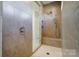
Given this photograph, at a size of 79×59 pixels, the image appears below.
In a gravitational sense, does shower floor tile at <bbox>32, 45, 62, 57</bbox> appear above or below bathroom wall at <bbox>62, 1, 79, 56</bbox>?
below

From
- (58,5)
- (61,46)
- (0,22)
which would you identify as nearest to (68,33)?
(61,46)

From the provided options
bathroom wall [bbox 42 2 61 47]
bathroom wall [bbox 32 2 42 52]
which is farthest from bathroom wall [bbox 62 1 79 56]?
bathroom wall [bbox 32 2 42 52]

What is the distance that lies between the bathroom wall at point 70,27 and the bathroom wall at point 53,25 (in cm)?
4

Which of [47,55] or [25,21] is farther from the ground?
[25,21]

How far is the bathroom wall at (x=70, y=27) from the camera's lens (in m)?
1.02

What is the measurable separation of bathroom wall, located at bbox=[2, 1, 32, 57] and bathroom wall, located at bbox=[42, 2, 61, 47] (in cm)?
12

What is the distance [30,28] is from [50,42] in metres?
0.20

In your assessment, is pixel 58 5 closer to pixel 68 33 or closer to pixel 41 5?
pixel 41 5

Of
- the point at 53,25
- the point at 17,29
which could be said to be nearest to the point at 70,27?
the point at 53,25

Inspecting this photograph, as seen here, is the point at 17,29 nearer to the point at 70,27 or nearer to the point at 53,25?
the point at 53,25

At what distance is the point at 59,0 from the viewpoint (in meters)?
1.03

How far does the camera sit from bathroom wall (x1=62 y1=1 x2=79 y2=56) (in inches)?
40.1

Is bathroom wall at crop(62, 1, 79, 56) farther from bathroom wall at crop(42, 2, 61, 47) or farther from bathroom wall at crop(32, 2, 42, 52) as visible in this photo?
bathroom wall at crop(32, 2, 42, 52)

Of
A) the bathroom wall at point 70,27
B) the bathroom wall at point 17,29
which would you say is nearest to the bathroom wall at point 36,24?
the bathroom wall at point 17,29
